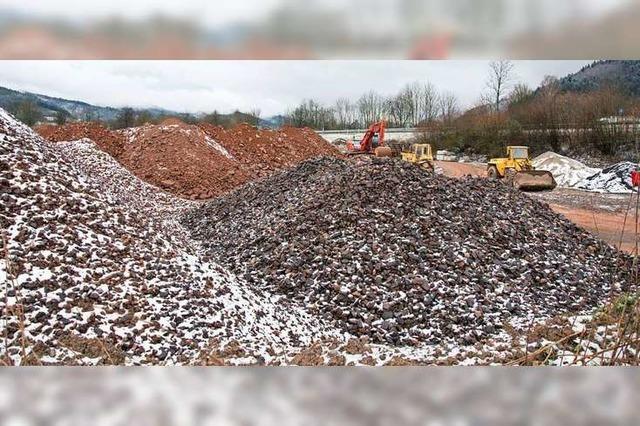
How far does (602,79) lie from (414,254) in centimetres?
155

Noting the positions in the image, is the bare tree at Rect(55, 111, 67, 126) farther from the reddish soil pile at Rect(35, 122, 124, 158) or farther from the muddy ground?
the reddish soil pile at Rect(35, 122, 124, 158)

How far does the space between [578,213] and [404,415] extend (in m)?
3.24

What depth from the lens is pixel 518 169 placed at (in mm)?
2637

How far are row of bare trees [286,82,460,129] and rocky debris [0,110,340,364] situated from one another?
0.85 meters

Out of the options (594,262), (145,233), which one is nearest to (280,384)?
(145,233)

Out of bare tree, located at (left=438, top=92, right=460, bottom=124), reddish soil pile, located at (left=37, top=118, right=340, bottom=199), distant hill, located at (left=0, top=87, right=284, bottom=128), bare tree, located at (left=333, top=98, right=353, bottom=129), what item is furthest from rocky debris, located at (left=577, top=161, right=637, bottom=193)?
reddish soil pile, located at (left=37, top=118, right=340, bottom=199)

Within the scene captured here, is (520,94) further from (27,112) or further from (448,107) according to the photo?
(27,112)

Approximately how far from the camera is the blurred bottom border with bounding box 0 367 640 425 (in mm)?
645

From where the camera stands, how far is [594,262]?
10.4ft

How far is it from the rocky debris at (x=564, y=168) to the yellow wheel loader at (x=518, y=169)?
61 mm

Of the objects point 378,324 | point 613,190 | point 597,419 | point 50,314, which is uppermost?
point 613,190

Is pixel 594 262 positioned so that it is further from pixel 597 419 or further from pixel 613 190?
pixel 597 419
